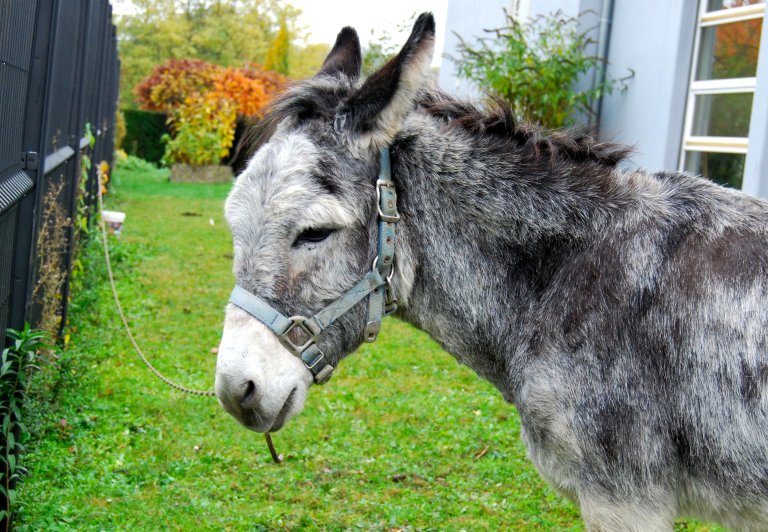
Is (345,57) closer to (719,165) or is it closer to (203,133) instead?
(719,165)

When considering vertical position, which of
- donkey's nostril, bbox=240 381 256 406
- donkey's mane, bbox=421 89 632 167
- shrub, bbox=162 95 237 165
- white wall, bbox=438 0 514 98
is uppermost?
white wall, bbox=438 0 514 98

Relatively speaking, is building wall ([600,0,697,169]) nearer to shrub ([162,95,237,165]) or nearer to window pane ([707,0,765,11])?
window pane ([707,0,765,11])

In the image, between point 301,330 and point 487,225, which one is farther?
point 487,225

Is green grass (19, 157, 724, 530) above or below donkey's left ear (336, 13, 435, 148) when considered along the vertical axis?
below

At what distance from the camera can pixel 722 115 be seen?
685 centimetres

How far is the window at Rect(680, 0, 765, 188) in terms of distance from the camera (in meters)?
6.55

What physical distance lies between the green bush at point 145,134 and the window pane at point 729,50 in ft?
68.9

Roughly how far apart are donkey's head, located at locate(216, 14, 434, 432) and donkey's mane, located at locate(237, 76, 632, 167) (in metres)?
0.01

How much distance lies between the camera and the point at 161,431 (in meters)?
4.98

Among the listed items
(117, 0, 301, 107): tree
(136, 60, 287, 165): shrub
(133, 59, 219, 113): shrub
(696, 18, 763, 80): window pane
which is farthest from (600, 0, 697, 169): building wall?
(117, 0, 301, 107): tree

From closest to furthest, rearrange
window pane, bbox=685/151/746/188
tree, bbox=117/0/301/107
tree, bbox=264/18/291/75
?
1. window pane, bbox=685/151/746/188
2. tree, bbox=264/18/291/75
3. tree, bbox=117/0/301/107

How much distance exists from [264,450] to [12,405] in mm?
1842

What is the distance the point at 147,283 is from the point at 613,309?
730cm

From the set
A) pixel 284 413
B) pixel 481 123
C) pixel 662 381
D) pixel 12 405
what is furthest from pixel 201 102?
pixel 662 381
